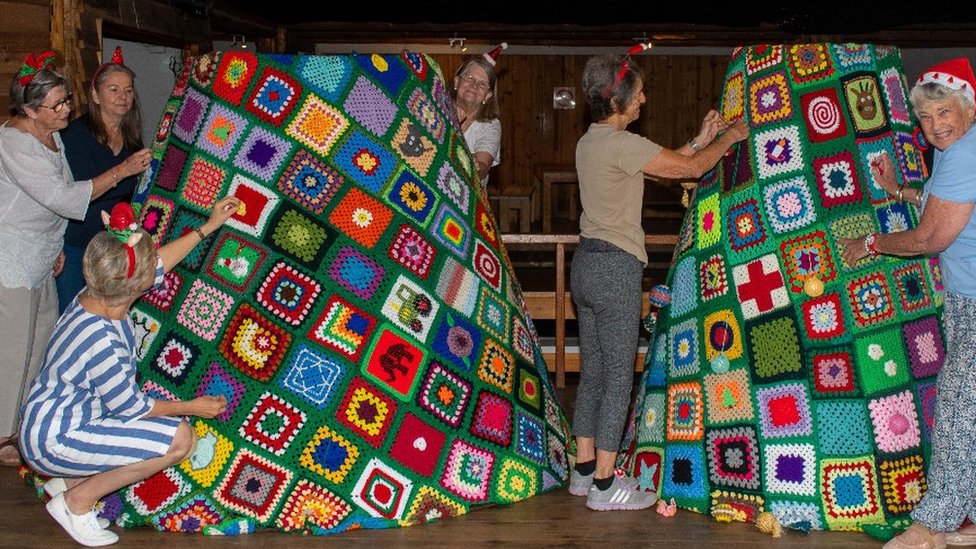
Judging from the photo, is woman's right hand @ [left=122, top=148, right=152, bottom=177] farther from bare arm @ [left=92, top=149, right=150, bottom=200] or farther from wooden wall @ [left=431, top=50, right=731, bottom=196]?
wooden wall @ [left=431, top=50, right=731, bottom=196]

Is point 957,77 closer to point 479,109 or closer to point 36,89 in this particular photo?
point 479,109

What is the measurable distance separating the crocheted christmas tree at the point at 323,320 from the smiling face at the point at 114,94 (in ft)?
0.96

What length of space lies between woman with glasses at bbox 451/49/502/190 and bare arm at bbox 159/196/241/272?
97 centimetres

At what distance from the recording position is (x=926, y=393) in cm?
292

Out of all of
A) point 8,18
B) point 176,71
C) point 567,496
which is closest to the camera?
point 567,496

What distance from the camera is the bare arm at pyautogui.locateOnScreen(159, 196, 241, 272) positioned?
3025 mm

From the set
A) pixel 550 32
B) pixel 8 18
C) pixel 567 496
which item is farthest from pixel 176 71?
pixel 567 496

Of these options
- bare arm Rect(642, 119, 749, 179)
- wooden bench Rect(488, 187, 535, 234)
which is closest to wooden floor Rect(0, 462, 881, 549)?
bare arm Rect(642, 119, 749, 179)

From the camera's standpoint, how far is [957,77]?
2.59 meters

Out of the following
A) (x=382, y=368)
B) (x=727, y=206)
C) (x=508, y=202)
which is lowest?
(x=382, y=368)

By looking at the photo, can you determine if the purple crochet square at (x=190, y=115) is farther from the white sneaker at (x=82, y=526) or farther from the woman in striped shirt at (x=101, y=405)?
the white sneaker at (x=82, y=526)

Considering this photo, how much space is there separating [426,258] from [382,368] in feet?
1.20

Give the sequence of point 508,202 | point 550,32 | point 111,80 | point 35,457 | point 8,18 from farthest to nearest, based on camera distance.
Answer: point 550,32
point 508,202
point 8,18
point 111,80
point 35,457

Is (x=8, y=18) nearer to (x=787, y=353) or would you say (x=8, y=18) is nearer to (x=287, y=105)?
(x=287, y=105)
